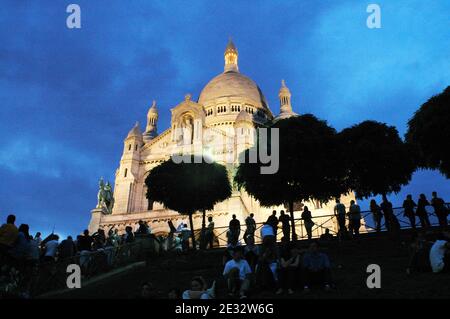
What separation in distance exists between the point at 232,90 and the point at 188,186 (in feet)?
144

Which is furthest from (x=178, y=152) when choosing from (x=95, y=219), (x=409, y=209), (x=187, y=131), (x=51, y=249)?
(x=51, y=249)

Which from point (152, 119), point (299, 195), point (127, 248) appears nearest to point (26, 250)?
point (127, 248)

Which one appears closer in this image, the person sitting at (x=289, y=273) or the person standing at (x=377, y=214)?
the person sitting at (x=289, y=273)

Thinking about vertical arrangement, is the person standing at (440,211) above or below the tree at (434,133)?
below

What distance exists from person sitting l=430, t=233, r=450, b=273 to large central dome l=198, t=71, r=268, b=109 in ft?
187

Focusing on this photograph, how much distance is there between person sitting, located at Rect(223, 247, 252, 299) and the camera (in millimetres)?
10500

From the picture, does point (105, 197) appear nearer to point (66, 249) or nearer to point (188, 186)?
point (188, 186)

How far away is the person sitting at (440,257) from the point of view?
11234 mm

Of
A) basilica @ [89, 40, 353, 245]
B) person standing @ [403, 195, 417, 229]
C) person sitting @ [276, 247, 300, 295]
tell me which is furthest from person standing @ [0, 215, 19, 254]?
basilica @ [89, 40, 353, 245]

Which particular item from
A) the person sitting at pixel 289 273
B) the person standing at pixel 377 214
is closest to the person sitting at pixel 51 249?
the person sitting at pixel 289 273

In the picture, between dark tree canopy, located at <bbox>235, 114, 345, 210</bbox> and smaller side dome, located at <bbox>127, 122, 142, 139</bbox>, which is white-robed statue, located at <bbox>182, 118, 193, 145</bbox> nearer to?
smaller side dome, located at <bbox>127, 122, 142, 139</bbox>

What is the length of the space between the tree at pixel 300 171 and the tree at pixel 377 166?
1.17 m

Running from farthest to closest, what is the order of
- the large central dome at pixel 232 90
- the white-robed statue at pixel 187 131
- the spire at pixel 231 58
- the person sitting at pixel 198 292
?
the spire at pixel 231 58, the large central dome at pixel 232 90, the white-robed statue at pixel 187 131, the person sitting at pixel 198 292

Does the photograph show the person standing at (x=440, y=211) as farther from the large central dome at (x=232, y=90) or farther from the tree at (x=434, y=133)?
the large central dome at (x=232, y=90)
